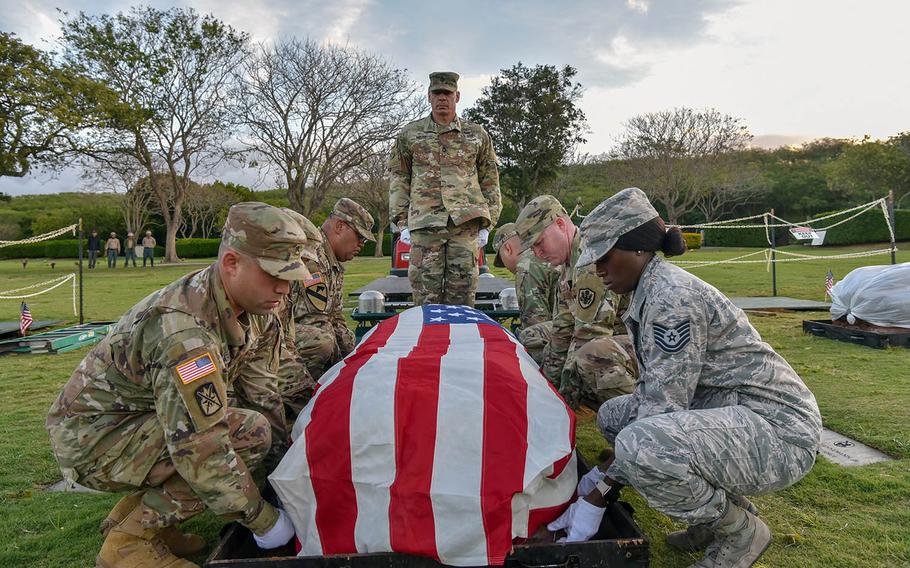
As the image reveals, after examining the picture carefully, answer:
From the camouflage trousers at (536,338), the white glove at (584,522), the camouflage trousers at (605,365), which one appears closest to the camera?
the white glove at (584,522)

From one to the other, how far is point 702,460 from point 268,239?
152 cm

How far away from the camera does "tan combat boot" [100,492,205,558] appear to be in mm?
2216

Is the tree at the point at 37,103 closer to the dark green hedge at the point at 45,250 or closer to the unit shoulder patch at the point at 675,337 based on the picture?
the dark green hedge at the point at 45,250

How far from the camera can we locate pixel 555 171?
35.0 meters

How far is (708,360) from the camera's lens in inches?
82.2

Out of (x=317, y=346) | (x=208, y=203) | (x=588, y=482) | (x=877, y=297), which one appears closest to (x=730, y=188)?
(x=208, y=203)

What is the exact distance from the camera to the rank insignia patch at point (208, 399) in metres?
1.87

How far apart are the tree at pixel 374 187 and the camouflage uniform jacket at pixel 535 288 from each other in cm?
2475

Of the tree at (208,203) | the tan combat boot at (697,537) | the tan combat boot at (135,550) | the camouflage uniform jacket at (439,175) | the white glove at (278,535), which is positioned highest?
the tree at (208,203)

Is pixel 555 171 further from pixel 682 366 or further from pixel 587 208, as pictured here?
pixel 682 366

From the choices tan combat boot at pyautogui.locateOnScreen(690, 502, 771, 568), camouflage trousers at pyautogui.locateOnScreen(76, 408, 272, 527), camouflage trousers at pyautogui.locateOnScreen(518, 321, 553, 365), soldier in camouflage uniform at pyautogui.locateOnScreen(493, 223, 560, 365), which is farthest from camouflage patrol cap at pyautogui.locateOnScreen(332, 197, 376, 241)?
tan combat boot at pyautogui.locateOnScreen(690, 502, 771, 568)

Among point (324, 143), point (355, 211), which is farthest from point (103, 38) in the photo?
point (355, 211)

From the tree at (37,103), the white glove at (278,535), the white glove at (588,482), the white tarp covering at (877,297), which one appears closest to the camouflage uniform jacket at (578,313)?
the white glove at (588,482)

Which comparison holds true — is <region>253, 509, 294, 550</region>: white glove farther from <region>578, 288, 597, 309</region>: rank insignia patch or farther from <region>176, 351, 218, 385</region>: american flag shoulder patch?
<region>578, 288, 597, 309</region>: rank insignia patch
